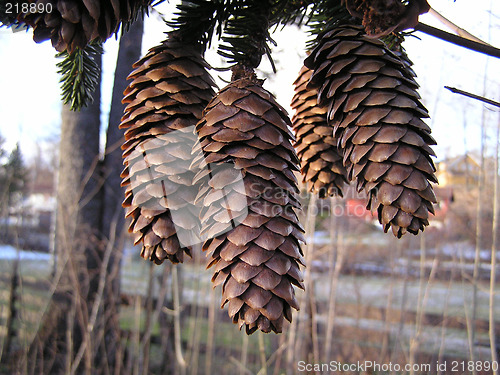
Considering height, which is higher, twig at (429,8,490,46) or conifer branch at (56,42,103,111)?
twig at (429,8,490,46)

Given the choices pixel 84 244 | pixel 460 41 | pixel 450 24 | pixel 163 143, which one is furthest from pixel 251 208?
pixel 84 244

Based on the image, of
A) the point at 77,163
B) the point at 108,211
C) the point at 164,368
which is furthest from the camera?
the point at 164,368

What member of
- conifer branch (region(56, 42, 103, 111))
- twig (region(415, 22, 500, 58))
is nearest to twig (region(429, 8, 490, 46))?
A: twig (region(415, 22, 500, 58))

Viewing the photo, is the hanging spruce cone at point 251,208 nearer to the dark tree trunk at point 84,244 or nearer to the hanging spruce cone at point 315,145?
the hanging spruce cone at point 315,145

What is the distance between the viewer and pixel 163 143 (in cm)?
25

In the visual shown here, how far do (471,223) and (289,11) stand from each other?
7.33 ft

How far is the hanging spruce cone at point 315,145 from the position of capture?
0.33m

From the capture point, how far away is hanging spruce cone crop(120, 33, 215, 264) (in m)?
0.24

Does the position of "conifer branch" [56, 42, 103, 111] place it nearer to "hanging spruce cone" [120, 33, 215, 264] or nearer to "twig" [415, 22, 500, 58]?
"hanging spruce cone" [120, 33, 215, 264]

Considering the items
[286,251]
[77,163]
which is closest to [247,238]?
[286,251]

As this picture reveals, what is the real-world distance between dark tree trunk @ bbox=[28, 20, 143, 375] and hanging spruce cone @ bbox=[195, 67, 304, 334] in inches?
54.8

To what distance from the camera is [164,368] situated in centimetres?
194

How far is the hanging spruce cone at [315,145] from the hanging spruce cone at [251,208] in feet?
0.29

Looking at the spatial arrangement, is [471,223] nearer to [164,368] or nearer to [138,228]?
[164,368]
